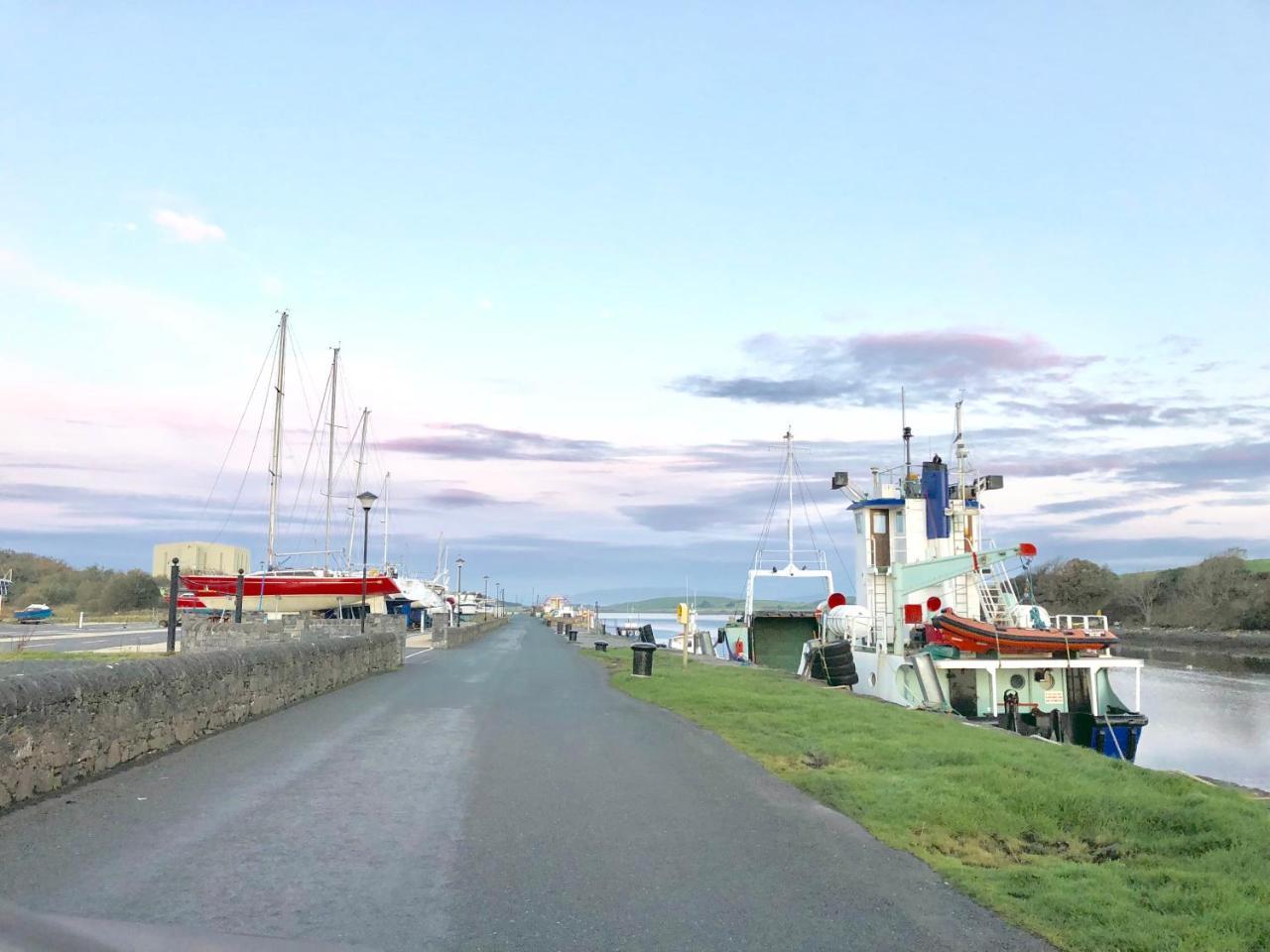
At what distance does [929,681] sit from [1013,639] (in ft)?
8.49

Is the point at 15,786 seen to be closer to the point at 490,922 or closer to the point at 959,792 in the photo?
the point at 490,922

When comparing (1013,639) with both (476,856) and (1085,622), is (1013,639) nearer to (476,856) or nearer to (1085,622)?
(1085,622)

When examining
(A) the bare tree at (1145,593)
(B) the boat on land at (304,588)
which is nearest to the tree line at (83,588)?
(B) the boat on land at (304,588)

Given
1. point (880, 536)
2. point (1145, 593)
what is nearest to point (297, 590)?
point (880, 536)

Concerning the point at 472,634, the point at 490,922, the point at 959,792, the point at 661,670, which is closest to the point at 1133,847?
the point at 959,792

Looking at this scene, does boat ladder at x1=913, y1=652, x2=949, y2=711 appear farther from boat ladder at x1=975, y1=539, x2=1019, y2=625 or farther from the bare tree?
the bare tree

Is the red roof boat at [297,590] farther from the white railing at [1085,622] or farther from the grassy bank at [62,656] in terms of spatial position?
the white railing at [1085,622]

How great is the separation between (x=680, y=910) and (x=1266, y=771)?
26963mm

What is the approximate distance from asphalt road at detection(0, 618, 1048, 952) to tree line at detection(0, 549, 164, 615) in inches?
3453

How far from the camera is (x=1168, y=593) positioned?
106m

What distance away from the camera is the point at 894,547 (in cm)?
3553

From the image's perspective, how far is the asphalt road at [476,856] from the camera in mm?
5367

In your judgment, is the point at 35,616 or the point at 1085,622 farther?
the point at 35,616

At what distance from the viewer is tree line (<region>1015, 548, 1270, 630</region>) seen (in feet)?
286
